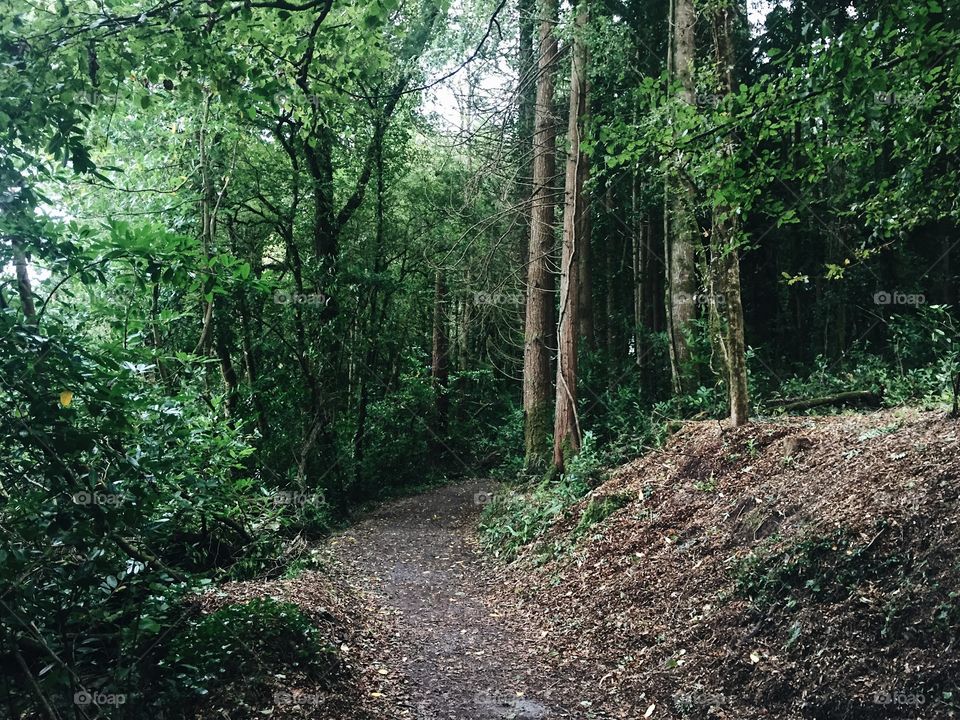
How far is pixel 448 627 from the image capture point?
715 centimetres

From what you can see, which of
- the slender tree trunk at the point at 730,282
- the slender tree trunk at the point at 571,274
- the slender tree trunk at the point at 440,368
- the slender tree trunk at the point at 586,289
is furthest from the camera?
the slender tree trunk at the point at 440,368

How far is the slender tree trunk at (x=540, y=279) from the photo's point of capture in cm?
1204

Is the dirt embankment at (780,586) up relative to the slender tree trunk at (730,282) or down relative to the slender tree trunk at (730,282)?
down

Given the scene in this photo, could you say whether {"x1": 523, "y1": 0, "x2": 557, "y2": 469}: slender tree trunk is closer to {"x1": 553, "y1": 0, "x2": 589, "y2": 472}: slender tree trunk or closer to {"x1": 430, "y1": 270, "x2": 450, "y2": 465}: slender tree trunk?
{"x1": 553, "y1": 0, "x2": 589, "y2": 472}: slender tree trunk

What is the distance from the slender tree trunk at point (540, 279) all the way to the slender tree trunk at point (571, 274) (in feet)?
2.74

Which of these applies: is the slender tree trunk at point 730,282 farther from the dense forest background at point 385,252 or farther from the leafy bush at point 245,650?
the leafy bush at point 245,650

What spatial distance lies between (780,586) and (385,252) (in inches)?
494

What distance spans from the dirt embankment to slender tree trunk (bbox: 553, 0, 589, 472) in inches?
115

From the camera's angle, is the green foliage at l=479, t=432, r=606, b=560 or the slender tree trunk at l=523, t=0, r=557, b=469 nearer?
the green foliage at l=479, t=432, r=606, b=560

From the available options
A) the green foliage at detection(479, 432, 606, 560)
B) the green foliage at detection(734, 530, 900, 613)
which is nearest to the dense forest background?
the green foliage at detection(479, 432, 606, 560)

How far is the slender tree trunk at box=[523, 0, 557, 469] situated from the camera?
12.0 meters

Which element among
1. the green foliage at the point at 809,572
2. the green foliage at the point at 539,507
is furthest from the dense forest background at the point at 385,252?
the green foliage at the point at 809,572

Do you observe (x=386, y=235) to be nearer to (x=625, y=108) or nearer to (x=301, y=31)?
(x=625, y=108)

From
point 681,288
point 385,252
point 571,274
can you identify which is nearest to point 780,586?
point 571,274
